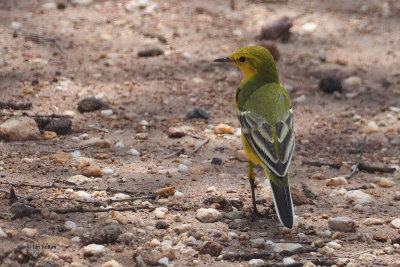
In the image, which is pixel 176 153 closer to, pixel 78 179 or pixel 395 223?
pixel 78 179

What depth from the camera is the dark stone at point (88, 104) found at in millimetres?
6531

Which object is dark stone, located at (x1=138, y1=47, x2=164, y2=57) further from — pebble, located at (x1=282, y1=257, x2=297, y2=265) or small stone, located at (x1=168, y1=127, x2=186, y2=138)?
pebble, located at (x1=282, y1=257, x2=297, y2=265)

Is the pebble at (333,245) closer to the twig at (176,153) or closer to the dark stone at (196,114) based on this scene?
the twig at (176,153)

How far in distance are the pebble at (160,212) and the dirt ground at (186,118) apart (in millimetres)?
24

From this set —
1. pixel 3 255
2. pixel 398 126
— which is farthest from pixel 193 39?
pixel 3 255

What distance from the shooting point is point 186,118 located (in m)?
6.73

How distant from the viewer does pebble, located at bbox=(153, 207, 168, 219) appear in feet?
14.9

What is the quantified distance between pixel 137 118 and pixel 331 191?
2137 mm

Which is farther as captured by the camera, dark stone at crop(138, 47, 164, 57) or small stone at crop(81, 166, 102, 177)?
dark stone at crop(138, 47, 164, 57)

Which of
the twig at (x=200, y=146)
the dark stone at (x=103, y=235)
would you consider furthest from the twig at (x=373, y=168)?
the dark stone at (x=103, y=235)

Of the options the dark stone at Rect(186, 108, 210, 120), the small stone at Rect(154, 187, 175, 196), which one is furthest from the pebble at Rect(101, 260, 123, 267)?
the dark stone at Rect(186, 108, 210, 120)

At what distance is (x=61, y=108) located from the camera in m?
6.52

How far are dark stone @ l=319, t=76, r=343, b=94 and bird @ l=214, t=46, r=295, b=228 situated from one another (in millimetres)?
1943

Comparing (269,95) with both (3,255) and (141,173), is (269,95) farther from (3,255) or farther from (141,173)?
(3,255)
